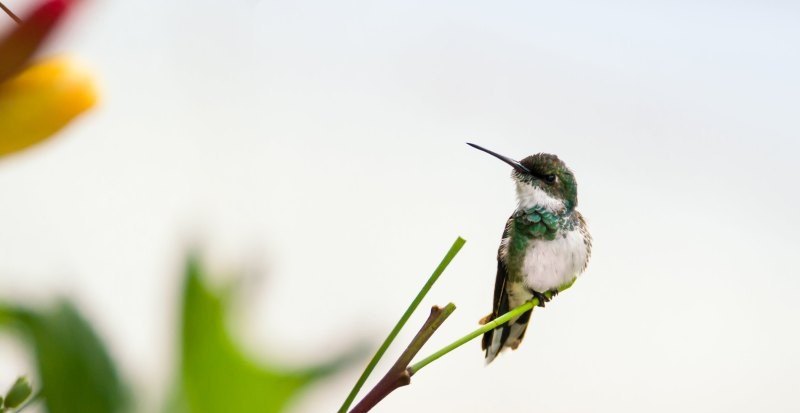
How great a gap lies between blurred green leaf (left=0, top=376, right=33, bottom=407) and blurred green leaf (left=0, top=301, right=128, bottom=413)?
66 mm

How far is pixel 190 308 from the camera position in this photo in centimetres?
12

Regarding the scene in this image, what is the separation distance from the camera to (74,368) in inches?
4.4

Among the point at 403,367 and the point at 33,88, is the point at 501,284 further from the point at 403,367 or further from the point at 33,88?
the point at 33,88

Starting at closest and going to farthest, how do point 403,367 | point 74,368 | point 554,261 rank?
point 74,368 → point 403,367 → point 554,261

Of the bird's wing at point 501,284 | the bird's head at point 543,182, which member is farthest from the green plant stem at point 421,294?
the bird's head at point 543,182

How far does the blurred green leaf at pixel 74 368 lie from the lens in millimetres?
109

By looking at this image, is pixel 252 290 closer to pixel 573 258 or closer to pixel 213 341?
pixel 213 341

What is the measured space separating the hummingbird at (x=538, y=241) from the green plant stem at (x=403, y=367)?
0.45 m

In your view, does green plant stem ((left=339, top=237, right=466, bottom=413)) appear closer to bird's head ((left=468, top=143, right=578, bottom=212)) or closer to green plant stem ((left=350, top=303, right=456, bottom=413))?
green plant stem ((left=350, top=303, right=456, bottom=413))

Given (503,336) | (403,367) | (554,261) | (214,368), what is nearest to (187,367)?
(214,368)

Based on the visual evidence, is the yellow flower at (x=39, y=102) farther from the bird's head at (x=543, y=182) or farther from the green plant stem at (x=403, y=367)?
the bird's head at (x=543, y=182)

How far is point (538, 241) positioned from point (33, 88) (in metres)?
0.74

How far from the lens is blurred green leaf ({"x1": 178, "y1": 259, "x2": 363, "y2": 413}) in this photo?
12cm

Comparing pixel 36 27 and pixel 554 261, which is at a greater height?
pixel 554 261
